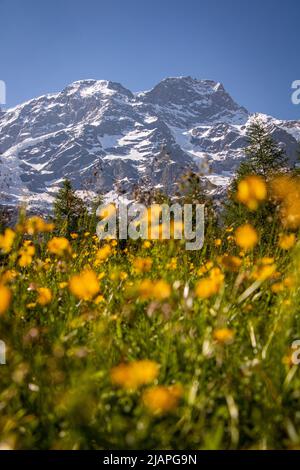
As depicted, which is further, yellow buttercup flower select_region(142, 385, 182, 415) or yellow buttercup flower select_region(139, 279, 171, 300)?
yellow buttercup flower select_region(139, 279, 171, 300)

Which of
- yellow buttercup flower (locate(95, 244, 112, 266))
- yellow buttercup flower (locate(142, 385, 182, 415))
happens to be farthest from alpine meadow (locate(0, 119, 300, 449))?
yellow buttercup flower (locate(95, 244, 112, 266))

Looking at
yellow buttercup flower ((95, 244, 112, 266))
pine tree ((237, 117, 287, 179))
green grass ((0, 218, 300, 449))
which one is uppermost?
pine tree ((237, 117, 287, 179))

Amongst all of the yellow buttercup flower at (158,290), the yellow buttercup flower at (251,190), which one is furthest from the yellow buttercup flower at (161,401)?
the yellow buttercup flower at (251,190)

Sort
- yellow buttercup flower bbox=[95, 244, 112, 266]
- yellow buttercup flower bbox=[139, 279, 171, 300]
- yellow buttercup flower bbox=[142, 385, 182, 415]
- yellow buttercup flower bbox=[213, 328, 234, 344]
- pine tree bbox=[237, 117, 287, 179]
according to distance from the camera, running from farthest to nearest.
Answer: pine tree bbox=[237, 117, 287, 179] < yellow buttercup flower bbox=[95, 244, 112, 266] < yellow buttercup flower bbox=[139, 279, 171, 300] < yellow buttercup flower bbox=[213, 328, 234, 344] < yellow buttercup flower bbox=[142, 385, 182, 415]

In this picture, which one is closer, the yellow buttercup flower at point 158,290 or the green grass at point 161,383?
the green grass at point 161,383

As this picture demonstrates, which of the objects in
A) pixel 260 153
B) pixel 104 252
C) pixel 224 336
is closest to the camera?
pixel 224 336

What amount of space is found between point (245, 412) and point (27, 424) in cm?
80

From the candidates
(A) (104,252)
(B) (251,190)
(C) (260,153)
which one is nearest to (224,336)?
(B) (251,190)

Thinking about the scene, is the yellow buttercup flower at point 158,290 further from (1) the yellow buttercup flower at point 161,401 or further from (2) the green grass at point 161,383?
(1) the yellow buttercup flower at point 161,401

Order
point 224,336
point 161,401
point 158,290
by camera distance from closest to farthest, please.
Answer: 1. point 161,401
2. point 224,336
3. point 158,290

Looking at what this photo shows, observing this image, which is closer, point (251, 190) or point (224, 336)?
point (224, 336)

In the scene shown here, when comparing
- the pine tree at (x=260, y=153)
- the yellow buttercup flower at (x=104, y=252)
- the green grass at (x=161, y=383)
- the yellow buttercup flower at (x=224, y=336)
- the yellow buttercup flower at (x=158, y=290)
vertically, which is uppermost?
the pine tree at (x=260, y=153)

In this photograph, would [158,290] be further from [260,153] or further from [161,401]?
[260,153]

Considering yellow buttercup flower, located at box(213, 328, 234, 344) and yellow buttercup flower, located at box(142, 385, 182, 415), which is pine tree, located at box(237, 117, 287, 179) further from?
yellow buttercup flower, located at box(142, 385, 182, 415)
